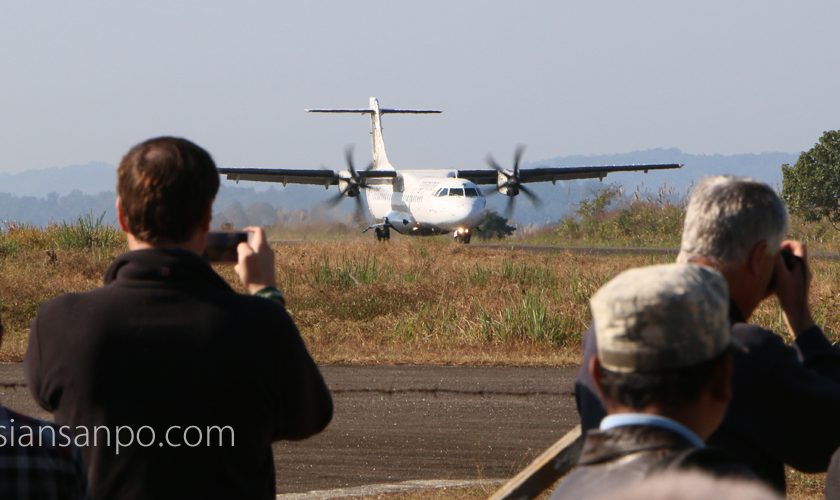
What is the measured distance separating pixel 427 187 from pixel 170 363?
44.0m

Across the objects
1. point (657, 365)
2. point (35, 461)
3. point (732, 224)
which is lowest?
point (35, 461)

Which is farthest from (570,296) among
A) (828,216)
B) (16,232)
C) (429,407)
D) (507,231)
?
(507,231)

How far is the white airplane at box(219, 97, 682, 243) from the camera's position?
4459 cm

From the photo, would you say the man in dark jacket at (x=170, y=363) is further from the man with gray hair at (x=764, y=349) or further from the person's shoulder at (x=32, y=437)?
the man with gray hair at (x=764, y=349)

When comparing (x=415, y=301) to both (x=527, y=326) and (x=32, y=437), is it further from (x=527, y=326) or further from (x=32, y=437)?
(x=32, y=437)

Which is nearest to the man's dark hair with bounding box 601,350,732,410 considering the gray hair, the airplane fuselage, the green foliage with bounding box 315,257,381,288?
the gray hair

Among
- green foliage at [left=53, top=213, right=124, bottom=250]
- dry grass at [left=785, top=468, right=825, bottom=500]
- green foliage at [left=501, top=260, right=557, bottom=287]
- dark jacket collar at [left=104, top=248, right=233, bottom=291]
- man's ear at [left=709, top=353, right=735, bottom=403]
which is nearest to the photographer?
man's ear at [left=709, top=353, right=735, bottom=403]

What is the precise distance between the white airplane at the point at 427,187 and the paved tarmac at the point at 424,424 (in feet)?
99.0

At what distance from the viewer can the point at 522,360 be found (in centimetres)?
1384

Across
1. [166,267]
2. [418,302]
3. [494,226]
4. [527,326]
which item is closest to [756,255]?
[166,267]

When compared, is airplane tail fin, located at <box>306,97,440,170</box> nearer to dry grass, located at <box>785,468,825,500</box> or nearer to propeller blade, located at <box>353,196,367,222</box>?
propeller blade, located at <box>353,196,367,222</box>

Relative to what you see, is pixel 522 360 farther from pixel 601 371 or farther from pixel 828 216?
pixel 828 216

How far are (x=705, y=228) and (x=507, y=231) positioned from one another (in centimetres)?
6607

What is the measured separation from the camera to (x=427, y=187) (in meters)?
46.9
